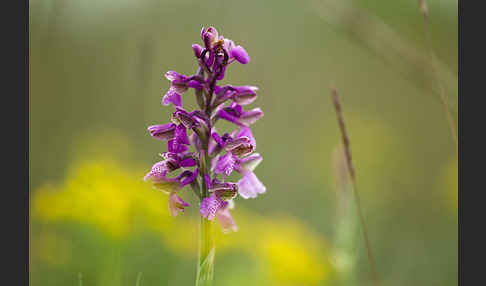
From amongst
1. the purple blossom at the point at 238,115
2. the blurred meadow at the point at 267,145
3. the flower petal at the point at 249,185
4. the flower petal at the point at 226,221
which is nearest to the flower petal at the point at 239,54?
the purple blossom at the point at 238,115

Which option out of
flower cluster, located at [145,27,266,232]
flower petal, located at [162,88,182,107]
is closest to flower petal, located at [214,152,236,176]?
flower cluster, located at [145,27,266,232]

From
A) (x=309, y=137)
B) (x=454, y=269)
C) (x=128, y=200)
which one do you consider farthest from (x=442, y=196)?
(x=128, y=200)

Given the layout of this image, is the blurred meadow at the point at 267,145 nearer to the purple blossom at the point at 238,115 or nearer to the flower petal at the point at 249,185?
the flower petal at the point at 249,185

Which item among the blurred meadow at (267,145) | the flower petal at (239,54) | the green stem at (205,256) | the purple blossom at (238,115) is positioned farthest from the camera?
the blurred meadow at (267,145)

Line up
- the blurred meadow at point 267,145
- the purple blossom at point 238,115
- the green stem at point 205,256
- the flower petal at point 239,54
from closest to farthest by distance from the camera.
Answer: the green stem at point 205,256, the flower petal at point 239,54, the purple blossom at point 238,115, the blurred meadow at point 267,145

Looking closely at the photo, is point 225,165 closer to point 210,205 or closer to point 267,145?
point 210,205

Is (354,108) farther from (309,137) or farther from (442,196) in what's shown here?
(442,196)

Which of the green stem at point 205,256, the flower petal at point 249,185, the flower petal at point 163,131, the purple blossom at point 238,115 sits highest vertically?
the purple blossom at point 238,115
